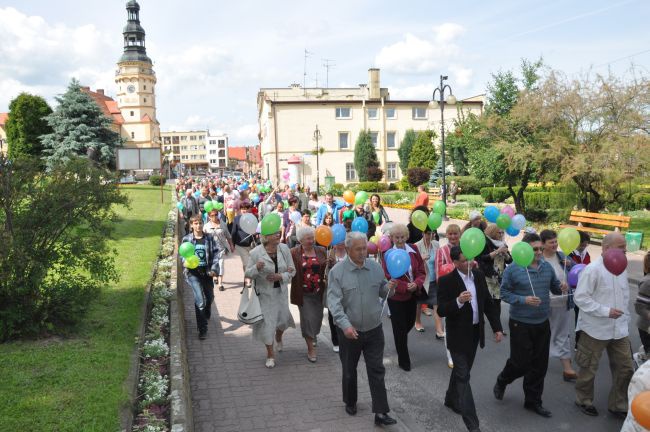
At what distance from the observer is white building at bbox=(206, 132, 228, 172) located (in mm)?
160750

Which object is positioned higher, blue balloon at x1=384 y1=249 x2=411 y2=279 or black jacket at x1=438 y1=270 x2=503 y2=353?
blue balloon at x1=384 y1=249 x2=411 y2=279

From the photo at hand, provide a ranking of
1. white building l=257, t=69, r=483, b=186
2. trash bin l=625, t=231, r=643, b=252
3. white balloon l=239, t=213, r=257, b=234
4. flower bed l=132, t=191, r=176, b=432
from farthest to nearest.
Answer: white building l=257, t=69, r=483, b=186
trash bin l=625, t=231, r=643, b=252
white balloon l=239, t=213, r=257, b=234
flower bed l=132, t=191, r=176, b=432

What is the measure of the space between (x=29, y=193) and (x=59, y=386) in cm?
258

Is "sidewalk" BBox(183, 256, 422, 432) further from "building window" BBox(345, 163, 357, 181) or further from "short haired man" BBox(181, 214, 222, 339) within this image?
"building window" BBox(345, 163, 357, 181)

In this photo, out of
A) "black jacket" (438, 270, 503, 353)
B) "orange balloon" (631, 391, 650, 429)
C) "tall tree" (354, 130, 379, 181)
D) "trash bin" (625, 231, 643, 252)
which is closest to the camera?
"orange balloon" (631, 391, 650, 429)

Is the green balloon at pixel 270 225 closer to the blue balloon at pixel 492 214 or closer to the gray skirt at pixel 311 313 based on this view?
the gray skirt at pixel 311 313

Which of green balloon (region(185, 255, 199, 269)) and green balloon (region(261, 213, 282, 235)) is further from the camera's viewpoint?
green balloon (region(185, 255, 199, 269))

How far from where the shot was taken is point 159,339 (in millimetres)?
6754

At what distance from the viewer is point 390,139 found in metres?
57.5

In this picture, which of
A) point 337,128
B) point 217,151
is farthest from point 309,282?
point 217,151

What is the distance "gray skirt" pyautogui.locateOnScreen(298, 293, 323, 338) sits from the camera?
696 cm

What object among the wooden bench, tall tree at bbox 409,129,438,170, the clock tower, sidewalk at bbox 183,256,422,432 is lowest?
sidewalk at bbox 183,256,422,432

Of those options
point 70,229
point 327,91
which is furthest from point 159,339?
point 327,91

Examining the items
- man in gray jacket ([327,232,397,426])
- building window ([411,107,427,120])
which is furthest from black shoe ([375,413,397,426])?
building window ([411,107,427,120])
